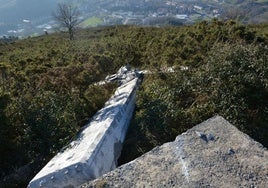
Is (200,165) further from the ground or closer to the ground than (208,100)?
further from the ground

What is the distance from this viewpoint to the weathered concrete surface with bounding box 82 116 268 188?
4.91m

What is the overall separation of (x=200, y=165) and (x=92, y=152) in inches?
76.1

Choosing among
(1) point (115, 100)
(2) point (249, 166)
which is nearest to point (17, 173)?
(1) point (115, 100)

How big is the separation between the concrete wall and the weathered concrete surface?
1.93 ft

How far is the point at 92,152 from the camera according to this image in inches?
233

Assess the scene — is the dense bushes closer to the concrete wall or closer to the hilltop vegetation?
the hilltop vegetation

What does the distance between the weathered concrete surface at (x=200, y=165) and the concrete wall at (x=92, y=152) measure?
0.59 meters

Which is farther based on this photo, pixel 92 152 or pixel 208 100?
pixel 208 100

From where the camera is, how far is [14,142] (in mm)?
7496

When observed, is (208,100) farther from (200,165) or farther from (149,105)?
(200,165)

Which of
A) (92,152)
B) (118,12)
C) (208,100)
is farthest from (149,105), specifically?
(118,12)

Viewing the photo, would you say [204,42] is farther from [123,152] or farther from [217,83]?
[123,152]

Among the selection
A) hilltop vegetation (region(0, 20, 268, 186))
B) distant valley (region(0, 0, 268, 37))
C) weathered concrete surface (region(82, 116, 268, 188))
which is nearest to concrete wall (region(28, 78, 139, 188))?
hilltop vegetation (region(0, 20, 268, 186))

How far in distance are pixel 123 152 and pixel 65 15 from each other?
102 ft
